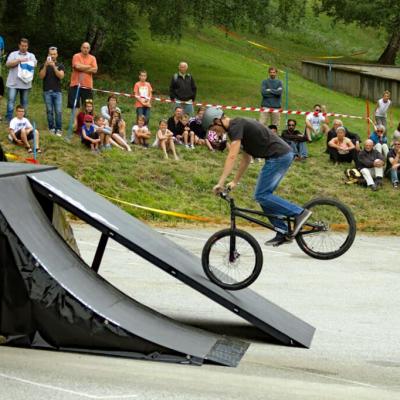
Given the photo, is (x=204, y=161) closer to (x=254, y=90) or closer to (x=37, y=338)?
(x=254, y=90)

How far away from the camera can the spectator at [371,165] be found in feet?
80.7

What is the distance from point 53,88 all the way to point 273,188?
11356 mm

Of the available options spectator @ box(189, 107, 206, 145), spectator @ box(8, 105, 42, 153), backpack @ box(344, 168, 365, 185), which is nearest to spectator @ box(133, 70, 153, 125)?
spectator @ box(189, 107, 206, 145)

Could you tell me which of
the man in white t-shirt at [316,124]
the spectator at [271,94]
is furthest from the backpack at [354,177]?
the man in white t-shirt at [316,124]

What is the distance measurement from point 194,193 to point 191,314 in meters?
10.7

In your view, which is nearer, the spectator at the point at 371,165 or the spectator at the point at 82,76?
the spectator at the point at 82,76

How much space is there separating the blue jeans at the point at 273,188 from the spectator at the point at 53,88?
10924 mm

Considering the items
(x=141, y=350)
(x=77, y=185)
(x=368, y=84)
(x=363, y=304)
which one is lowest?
(x=368, y=84)

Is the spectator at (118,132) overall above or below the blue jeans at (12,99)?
below

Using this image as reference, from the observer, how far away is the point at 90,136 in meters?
23.4

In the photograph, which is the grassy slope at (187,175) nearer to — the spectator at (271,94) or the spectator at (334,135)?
the spectator at (334,135)

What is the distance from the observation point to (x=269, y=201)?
13062 millimetres

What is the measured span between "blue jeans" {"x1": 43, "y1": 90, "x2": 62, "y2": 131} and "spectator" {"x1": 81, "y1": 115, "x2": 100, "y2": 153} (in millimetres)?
694

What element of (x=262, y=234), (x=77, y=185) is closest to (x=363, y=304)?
(x=77, y=185)
